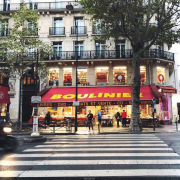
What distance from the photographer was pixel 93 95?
20.7m

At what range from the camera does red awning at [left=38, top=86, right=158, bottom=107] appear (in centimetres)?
1962

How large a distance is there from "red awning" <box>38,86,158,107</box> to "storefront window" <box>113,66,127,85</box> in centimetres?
97

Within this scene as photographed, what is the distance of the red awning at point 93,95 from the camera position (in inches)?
773

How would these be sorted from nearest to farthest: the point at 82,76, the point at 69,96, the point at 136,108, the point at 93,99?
the point at 136,108 < the point at 93,99 < the point at 69,96 < the point at 82,76

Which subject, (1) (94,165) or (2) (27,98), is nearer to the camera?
(1) (94,165)

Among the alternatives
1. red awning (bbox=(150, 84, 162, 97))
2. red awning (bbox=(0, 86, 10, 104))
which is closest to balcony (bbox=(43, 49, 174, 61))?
red awning (bbox=(150, 84, 162, 97))

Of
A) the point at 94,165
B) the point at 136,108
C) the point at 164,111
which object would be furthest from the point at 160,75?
the point at 94,165

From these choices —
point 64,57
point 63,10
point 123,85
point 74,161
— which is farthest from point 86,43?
point 74,161

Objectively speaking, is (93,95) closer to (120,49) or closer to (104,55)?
(104,55)

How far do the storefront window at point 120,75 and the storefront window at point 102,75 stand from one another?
94 cm

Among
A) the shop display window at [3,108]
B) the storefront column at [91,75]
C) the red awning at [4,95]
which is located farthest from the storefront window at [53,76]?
the shop display window at [3,108]

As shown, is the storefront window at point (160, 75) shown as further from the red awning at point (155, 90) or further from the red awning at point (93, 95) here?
the red awning at point (93, 95)

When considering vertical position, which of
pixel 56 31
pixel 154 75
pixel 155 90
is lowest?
pixel 155 90

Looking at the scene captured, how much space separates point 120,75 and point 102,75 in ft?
6.95
